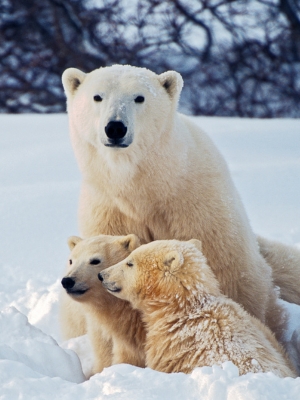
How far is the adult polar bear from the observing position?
11.7 feet

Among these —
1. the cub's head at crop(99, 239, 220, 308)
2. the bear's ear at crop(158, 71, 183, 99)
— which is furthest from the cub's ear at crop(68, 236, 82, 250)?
the bear's ear at crop(158, 71, 183, 99)

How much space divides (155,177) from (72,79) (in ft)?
2.39

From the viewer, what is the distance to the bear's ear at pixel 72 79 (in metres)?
3.86

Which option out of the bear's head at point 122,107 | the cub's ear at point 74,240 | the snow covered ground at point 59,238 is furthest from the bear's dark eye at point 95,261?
Result: the bear's head at point 122,107

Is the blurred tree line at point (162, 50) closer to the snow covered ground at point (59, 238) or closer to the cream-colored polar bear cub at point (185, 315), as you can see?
the snow covered ground at point (59, 238)

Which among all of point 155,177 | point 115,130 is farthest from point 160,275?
point 115,130

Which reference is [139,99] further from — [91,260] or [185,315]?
[185,315]

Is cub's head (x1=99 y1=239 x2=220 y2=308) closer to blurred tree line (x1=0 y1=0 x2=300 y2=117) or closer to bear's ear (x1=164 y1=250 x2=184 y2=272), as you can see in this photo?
bear's ear (x1=164 y1=250 x2=184 y2=272)

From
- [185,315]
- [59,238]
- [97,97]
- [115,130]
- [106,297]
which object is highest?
[97,97]

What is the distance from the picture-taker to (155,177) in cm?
364

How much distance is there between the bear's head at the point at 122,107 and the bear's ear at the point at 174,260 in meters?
0.59

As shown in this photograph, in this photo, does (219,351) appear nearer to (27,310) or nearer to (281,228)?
(27,310)

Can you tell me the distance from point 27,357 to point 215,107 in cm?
927

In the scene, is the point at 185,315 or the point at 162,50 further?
the point at 162,50
